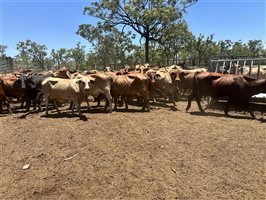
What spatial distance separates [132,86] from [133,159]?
512cm

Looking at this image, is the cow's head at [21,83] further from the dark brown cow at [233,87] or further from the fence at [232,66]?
the fence at [232,66]

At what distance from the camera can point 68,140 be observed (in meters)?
7.17

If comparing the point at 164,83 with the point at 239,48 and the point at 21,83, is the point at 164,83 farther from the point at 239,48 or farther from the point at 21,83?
the point at 239,48

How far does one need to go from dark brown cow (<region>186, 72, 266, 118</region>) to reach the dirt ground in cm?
129

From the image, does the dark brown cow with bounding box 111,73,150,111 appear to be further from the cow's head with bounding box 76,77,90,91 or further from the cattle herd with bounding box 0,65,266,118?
the cow's head with bounding box 76,77,90,91

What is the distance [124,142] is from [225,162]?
2.24 m

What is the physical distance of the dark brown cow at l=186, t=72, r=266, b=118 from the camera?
33.1ft

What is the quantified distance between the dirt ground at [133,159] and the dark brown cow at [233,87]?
129 cm

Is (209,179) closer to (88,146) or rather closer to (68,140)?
(88,146)

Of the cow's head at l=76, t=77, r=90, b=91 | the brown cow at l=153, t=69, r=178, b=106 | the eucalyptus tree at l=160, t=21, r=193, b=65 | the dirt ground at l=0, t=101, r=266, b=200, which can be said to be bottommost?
the dirt ground at l=0, t=101, r=266, b=200

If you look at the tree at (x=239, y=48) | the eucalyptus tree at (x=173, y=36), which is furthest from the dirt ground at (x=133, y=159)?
the tree at (x=239, y=48)

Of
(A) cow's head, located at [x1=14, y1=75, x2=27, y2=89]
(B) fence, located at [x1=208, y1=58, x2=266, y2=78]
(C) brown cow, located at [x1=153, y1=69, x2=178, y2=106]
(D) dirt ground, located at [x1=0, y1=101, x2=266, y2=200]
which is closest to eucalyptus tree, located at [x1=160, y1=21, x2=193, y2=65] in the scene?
(B) fence, located at [x1=208, y1=58, x2=266, y2=78]

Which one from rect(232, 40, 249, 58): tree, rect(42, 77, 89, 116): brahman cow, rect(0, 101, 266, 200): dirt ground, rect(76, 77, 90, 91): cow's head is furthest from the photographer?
rect(232, 40, 249, 58): tree

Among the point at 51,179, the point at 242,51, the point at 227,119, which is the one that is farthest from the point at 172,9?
the point at 242,51
